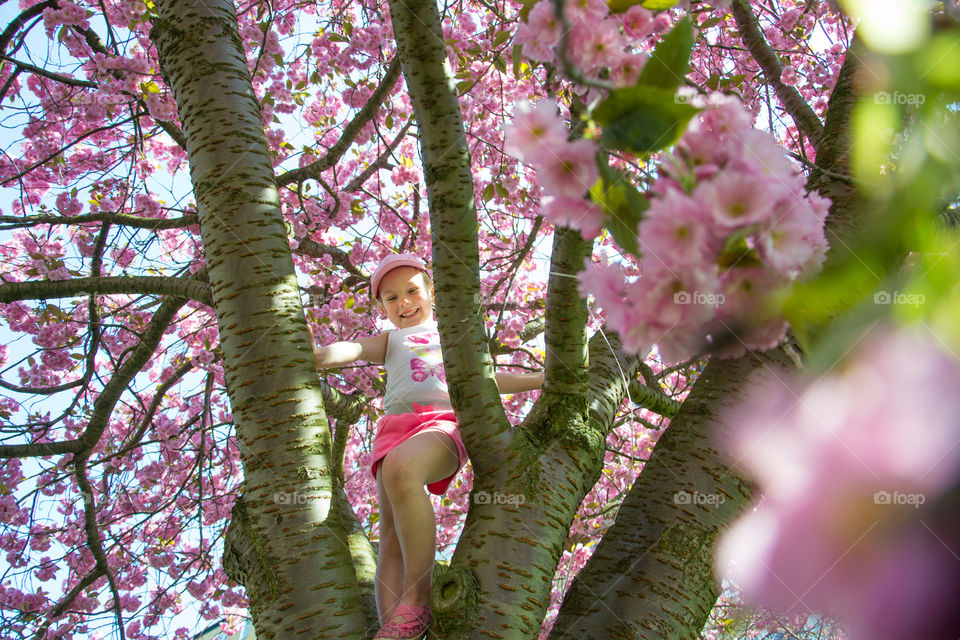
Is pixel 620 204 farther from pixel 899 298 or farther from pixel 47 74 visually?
pixel 47 74

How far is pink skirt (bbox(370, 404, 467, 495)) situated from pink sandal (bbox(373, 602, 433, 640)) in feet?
1.44

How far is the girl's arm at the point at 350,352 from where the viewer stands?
2.05 meters

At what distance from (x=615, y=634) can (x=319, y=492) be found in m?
0.75

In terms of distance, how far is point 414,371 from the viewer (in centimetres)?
225

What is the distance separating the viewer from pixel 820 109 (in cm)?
401

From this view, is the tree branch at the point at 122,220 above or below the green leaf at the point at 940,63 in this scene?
above

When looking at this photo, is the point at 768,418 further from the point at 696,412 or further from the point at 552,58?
the point at 696,412

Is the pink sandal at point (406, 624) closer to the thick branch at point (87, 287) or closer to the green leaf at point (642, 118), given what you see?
the green leaf at point (642, 118)

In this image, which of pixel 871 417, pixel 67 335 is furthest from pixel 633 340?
pixel 67 335

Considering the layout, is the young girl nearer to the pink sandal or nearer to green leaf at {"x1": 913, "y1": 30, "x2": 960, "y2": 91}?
the pink sandal

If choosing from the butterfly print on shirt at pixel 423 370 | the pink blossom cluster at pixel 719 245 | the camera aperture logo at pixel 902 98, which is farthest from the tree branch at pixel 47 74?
the camera aperture logo at pixel 902 98

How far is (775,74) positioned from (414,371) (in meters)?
2.16

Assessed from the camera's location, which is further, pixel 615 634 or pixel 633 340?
pixel 615 634

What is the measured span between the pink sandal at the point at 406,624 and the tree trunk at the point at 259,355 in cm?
11
